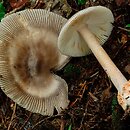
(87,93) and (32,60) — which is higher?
(32,60)

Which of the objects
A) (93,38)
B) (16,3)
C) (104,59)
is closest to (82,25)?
(93,38)

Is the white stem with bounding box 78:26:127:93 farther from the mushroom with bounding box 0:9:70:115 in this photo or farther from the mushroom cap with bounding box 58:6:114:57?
the mushroom with bounding box 0:9:70:115

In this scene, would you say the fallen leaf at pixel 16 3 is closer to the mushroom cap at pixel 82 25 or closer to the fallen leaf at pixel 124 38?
the mushroom cap at pixel 82 25

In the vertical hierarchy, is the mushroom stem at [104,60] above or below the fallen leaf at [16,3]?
below

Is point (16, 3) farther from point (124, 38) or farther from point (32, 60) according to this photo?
point (124, 38)

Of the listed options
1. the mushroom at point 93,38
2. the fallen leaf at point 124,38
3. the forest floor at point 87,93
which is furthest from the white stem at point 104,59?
the fallen leaf at point 124,38
